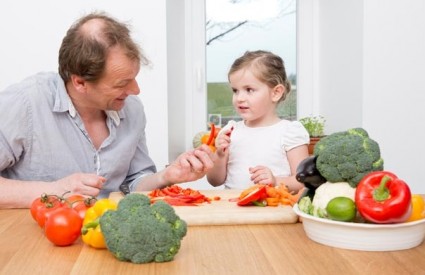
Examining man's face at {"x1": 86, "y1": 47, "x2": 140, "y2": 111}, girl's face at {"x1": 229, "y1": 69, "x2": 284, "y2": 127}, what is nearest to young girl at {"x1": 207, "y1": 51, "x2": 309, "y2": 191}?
girl's face at {"x1": 229, "y1": 69, "x2": 284, "y2": 127}

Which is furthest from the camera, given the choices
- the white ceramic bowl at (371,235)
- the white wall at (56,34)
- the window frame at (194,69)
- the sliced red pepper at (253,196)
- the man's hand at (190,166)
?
the window frame at (194,69)

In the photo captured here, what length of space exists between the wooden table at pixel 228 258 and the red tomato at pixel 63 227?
21 millimetres

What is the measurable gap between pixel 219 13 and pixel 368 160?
9.56ft

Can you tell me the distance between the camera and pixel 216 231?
1.43 m

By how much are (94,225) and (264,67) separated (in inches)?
55.5

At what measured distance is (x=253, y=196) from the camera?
1608mm

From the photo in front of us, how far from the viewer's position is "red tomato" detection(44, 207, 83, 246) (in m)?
1.26

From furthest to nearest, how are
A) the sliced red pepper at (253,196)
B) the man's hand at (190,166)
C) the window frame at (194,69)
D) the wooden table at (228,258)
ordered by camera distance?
1. the window frame at (194,69)
2. the man's hand at (190,166)
3. the sliced red pepper at (253,196)
4. the wooden table at (228,258)

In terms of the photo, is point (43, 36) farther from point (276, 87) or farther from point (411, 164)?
point (411, 164)

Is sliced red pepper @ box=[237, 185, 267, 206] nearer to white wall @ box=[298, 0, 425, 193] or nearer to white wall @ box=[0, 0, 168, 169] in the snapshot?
white wall @ box=[0, 0, 168, 169]

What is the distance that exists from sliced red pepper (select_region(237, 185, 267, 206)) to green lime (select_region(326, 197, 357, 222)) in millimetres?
394

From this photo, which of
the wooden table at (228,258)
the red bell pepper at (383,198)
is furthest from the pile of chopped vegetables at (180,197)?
the red bell pepper at (383,198)

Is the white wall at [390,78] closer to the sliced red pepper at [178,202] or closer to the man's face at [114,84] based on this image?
the man's face at [114,84]

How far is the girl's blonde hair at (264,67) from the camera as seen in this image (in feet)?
8.08
